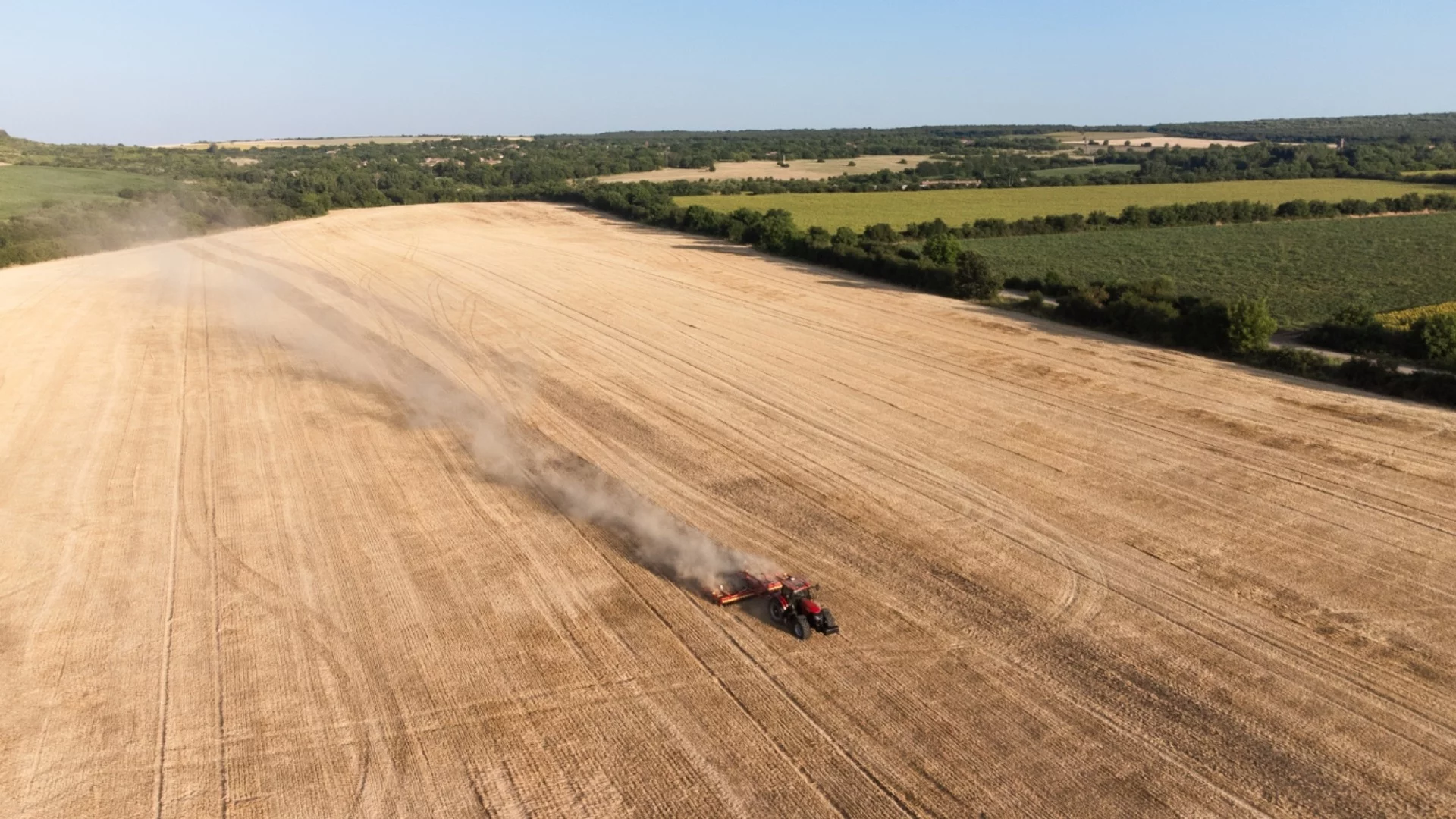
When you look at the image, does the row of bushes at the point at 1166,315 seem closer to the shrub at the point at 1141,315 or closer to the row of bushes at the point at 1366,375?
the shrub at the point at 1141,315

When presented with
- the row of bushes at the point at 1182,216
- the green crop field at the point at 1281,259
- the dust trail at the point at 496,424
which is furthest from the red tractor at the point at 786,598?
the row of bushes at the point at 1182,216

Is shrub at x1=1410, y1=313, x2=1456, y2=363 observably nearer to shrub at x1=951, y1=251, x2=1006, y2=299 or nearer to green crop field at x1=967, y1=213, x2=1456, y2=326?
green crop field at x1=967, y1=213, x2=1456, y2=326

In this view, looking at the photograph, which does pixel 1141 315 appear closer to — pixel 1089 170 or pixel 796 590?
pixel 796 590

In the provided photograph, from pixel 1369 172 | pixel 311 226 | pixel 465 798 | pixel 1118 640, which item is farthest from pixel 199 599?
pixel 1369 172

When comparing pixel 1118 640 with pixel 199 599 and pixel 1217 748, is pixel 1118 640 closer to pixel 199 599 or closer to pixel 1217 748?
pixel 1217 748

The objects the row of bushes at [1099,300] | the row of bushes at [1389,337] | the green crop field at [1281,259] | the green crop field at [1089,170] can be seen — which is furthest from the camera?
the green crop field at [1089,170]
